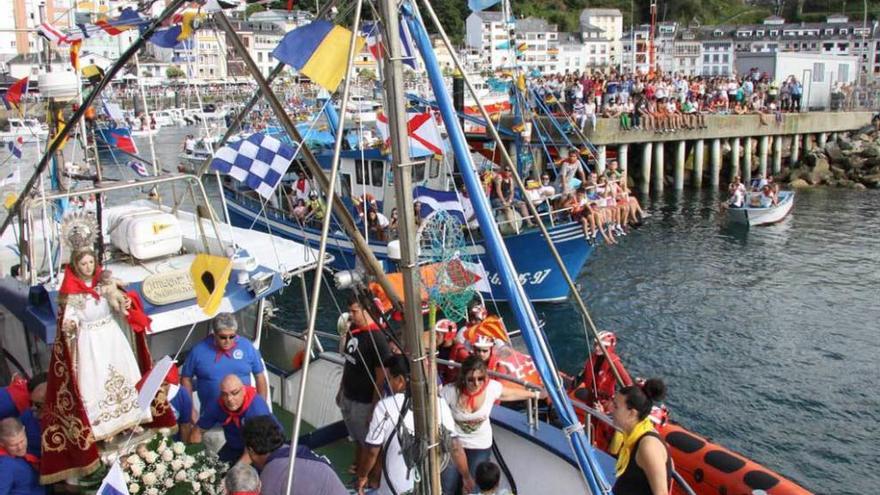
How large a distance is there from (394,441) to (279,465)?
1216 millimetres

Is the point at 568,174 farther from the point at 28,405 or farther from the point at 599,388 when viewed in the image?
Result: the point at 28,405

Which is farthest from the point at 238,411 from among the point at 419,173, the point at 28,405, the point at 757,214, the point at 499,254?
the point at 757,214

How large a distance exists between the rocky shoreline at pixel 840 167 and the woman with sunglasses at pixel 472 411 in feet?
123

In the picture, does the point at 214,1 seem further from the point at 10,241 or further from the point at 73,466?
the point at 10,241

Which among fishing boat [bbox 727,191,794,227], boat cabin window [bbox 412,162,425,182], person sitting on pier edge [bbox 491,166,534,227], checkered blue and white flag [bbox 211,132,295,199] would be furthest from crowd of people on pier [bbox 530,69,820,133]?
checkered blue and white flag [bbox 211,132,295,199]

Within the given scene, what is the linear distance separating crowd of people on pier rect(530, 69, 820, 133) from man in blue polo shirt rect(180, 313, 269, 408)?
27.7 metres

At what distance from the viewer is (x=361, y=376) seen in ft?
22.0

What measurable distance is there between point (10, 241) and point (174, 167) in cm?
3973

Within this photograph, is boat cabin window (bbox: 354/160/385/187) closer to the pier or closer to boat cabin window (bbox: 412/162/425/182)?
boat cabin window (bbox: 412/162/425/182)

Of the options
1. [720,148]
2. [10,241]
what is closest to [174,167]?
[720,148]

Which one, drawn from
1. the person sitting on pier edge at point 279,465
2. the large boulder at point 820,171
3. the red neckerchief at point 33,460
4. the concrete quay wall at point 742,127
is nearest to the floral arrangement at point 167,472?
the red neckerchief at point 33,460

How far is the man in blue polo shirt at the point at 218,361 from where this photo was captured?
683 centimetres

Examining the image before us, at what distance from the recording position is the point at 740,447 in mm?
14125

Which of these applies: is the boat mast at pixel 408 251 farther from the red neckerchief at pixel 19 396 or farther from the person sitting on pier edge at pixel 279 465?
the red neckerchief at pixel 19 396
